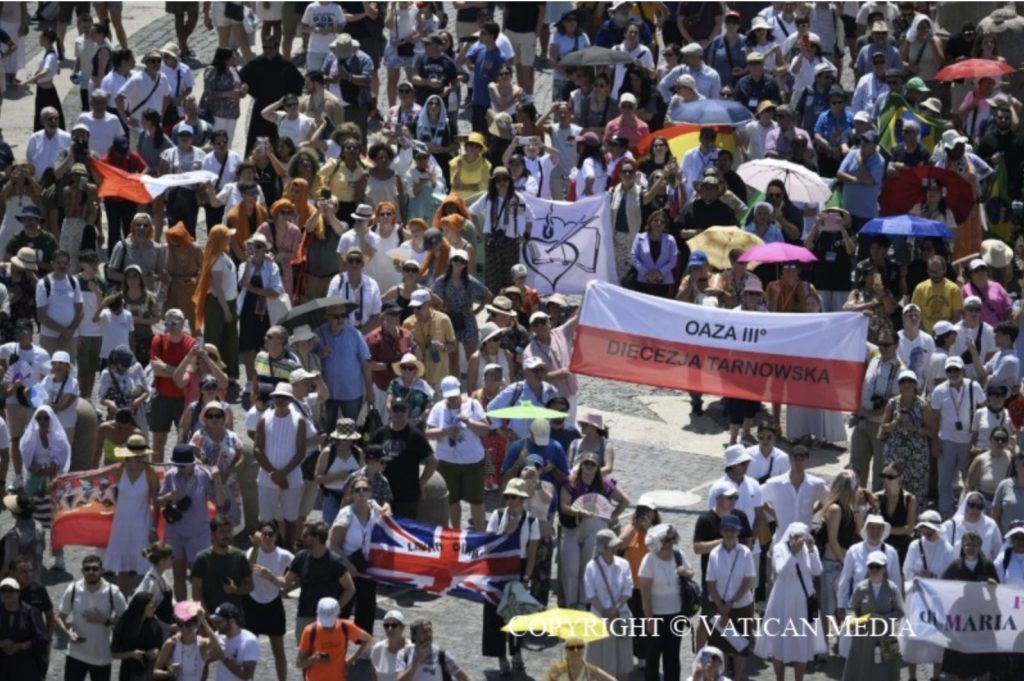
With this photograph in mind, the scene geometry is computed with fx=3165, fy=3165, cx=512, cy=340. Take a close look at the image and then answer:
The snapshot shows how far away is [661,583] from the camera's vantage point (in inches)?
993

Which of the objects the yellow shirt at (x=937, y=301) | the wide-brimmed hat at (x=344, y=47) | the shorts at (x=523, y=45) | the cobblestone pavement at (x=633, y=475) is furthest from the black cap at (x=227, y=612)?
the shorts at (x=523, y=45)

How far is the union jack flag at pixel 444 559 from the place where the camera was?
84.4ft

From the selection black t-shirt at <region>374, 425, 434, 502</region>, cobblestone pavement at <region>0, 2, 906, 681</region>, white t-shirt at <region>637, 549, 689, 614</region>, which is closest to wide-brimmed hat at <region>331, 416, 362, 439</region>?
black t-shirt at <region>374, 425, 434, 502</region>

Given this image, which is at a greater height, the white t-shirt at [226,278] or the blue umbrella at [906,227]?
the blue umbrella at [906,227]

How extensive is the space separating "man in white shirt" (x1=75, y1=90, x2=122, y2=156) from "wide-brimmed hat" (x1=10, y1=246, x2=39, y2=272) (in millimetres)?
3409

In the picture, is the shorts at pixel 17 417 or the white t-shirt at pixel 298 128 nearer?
the shorts at pixel 17 417

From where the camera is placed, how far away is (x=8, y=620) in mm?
24422

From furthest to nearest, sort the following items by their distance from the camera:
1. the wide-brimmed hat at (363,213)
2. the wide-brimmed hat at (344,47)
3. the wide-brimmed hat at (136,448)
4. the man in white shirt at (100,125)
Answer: the wide-brimmed hat at (344,47), the man in white shirt at (100,125), the wide-brimmed hat at (363,213), the wide-brimmed hat at (136,448)

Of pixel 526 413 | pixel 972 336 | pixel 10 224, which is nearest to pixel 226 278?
pixel 10 224

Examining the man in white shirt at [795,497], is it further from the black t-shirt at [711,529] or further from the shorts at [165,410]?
the shorts at [165,410]

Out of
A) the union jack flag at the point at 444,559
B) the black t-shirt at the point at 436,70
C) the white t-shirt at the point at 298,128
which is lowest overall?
the union jack flag at the point at 444,559

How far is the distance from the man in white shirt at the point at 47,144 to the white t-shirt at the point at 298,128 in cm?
235

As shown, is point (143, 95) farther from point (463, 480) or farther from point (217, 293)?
point (463, 480)

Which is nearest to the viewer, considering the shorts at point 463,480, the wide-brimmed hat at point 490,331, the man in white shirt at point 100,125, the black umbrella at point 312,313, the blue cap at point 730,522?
the blue cap at point 730,522
